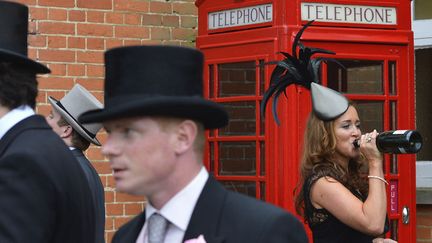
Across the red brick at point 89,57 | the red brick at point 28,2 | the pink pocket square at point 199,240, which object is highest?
the red brick at point 28,2

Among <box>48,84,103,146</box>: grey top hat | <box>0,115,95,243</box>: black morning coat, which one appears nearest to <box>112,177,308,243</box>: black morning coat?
<box>0,115,95,243</box>: black morning coat

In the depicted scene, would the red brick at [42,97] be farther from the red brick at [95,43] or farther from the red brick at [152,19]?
the red brick at [152,19]

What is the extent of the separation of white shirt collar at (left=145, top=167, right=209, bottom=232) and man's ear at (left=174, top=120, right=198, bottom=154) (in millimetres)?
86

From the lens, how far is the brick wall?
651cm

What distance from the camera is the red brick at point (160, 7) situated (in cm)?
685

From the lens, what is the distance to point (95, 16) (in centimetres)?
666

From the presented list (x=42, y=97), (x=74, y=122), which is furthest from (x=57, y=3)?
(x=74, y=122)

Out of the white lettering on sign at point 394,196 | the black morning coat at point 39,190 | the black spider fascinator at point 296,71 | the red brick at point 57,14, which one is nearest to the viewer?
the black morning coat at point 39,190

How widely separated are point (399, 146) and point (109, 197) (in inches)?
95.1

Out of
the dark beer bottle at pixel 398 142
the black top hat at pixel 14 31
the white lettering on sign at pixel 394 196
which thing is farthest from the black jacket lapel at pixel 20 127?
the white lettering on sign at pixel 394 196

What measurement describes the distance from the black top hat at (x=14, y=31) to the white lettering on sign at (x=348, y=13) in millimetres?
2647

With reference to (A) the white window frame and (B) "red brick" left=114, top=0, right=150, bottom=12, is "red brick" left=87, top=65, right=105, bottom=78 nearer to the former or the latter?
Result: (B) "red brick" left=114, top=0, right=150, bottom=12

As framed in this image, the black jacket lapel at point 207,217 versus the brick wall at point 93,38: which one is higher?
the brick wall at point 93,38

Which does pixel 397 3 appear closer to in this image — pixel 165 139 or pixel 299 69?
pixel 299 69
